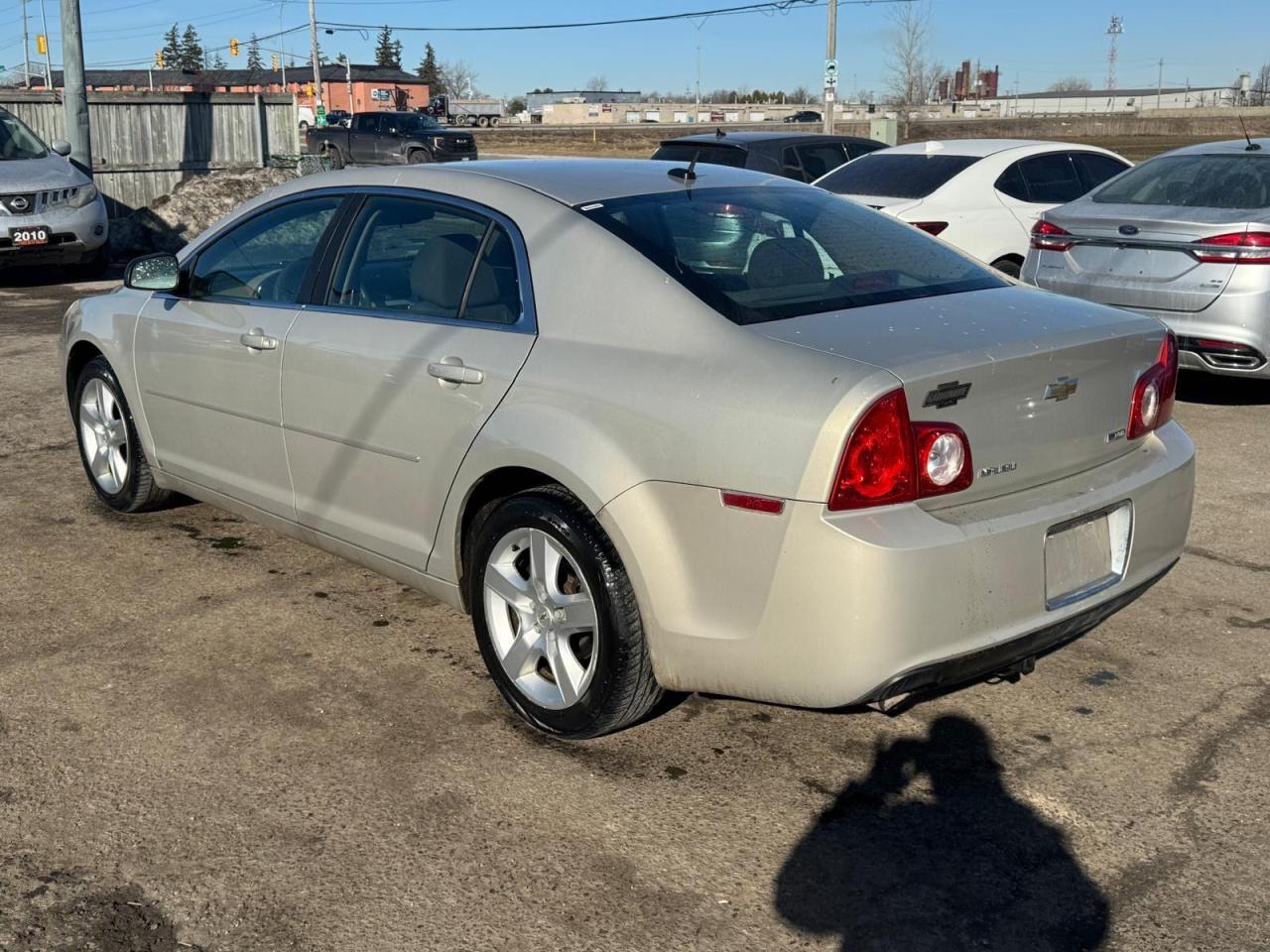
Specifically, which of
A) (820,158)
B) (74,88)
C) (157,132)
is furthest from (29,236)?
(820,158)

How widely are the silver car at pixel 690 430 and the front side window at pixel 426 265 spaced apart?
11mm

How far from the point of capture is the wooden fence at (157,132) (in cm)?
1748

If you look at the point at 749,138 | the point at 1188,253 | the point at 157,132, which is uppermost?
the point at 157,132

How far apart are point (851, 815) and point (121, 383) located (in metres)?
3.65

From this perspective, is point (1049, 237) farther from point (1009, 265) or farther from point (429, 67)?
point (429, 67)

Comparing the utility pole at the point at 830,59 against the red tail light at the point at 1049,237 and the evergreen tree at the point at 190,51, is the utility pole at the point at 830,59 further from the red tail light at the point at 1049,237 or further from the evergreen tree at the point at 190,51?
the evergreen tree at the point at 190,51

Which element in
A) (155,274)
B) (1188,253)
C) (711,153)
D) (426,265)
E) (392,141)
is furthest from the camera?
(392,141)

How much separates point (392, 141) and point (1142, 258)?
30.8 m

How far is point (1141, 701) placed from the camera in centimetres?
404

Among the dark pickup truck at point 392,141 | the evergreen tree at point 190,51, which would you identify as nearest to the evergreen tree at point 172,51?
the evergreen tree at point 190,51

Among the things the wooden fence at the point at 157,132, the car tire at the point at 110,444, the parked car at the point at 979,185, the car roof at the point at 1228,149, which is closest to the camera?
the car tire at the point at 110,444

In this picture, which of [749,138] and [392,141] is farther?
[392,141]

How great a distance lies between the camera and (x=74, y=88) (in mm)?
15953

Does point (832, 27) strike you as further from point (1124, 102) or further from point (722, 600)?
point (1124, 102)
